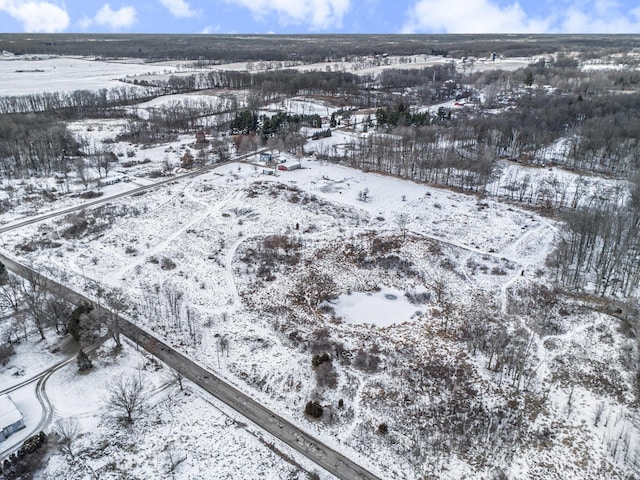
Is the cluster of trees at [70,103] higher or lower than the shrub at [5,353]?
higher

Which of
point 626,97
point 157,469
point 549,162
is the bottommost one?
point 157,469

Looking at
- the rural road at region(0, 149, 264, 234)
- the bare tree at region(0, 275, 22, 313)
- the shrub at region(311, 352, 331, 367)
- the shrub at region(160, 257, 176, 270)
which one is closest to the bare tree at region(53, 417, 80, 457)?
the bare tree at region(0, 275, 22, 313)

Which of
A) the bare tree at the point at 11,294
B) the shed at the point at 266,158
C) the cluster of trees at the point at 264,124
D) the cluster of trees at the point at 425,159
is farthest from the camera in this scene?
the cluster of trees at the point at 264,124

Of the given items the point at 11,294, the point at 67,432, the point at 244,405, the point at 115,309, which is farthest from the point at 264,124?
the point at 67,432

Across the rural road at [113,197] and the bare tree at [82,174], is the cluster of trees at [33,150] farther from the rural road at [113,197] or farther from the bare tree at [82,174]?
the rural road at [113,197]

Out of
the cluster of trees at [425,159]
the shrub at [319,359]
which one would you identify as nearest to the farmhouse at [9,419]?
the shrub at [319,359]

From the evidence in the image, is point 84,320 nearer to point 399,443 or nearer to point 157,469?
point 157,469

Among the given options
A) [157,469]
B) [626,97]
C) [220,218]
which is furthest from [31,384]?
[626,97]
